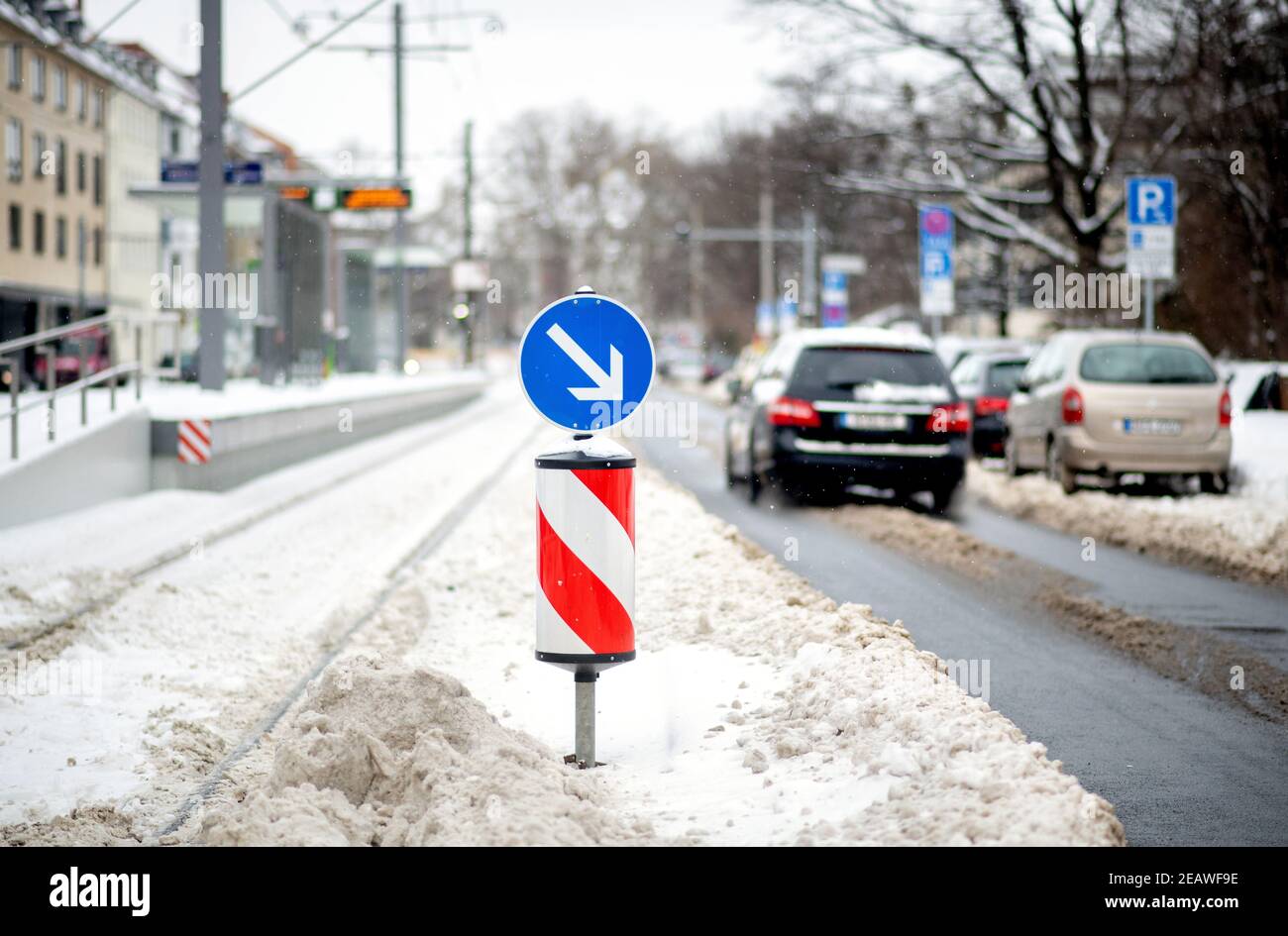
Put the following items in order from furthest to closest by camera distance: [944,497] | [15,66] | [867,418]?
[15,66]
[944,497]
[867,418]

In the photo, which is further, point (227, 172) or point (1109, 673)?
point (227, 172)

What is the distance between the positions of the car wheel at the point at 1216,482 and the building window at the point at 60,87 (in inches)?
2070

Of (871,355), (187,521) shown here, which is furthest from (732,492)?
(187,521)

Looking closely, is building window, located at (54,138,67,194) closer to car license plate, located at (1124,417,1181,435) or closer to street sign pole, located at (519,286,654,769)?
car license plate, located at (1124,417,1181,435)

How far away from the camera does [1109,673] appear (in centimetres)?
812

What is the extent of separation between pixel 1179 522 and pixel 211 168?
36.1ft

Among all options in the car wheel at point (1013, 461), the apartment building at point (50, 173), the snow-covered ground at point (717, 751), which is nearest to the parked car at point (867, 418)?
the car wheel at point (1013, 461)

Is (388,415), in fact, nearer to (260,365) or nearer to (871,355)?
(260,365)

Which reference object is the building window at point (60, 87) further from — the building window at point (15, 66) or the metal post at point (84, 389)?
the metal post at point (84, 389)

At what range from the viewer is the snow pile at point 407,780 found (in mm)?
4824

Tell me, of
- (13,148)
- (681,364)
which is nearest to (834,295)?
(13,148)

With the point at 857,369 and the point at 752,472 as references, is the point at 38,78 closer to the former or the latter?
the point at 752,472

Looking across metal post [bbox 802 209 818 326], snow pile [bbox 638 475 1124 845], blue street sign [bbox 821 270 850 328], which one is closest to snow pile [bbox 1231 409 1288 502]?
snow pile [bbox 638 475 1124 845]
